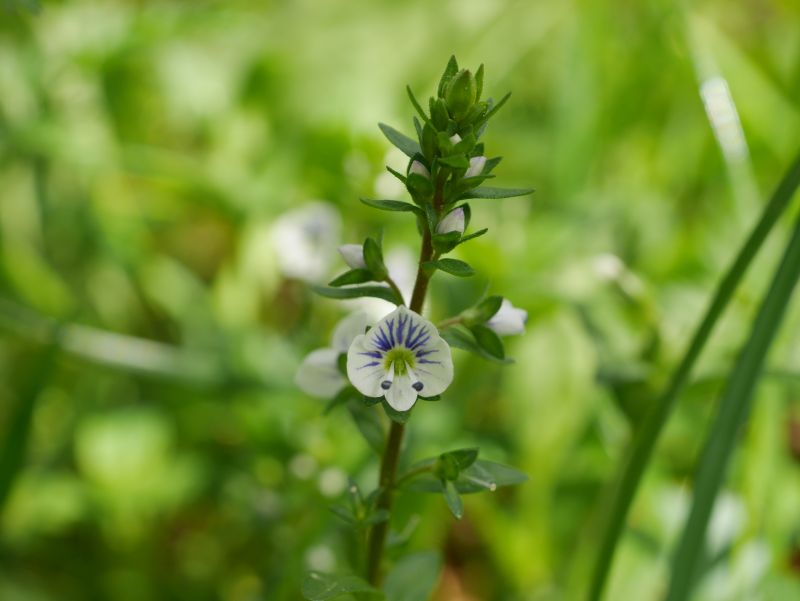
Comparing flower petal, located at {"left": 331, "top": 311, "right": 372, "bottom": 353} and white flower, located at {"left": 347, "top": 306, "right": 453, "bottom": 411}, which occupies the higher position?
flower petal, located at {"left": 331, "top": 311, "right": 372, "bottom": 353}

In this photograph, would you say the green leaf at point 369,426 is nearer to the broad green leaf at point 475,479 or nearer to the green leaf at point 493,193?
the broad green leaf at point 475,479

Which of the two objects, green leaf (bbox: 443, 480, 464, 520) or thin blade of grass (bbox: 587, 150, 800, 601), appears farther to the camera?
thin blade of grass (bbox: 587, 150, 800, 601)

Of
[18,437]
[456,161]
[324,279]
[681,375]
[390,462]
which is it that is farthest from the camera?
[324,279]

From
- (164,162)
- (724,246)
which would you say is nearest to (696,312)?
(724,246)

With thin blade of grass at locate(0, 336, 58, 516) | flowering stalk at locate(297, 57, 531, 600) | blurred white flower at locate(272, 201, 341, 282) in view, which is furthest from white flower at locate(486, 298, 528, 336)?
blurred white flower at locate(272, 201, 341, 282)

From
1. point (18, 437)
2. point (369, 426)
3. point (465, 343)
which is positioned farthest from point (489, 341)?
point (18, 437)

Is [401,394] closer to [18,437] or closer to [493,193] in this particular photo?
[493,193]

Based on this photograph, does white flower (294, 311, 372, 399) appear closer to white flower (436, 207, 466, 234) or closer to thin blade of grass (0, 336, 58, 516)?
white flower (436, 207, 466, 234)
